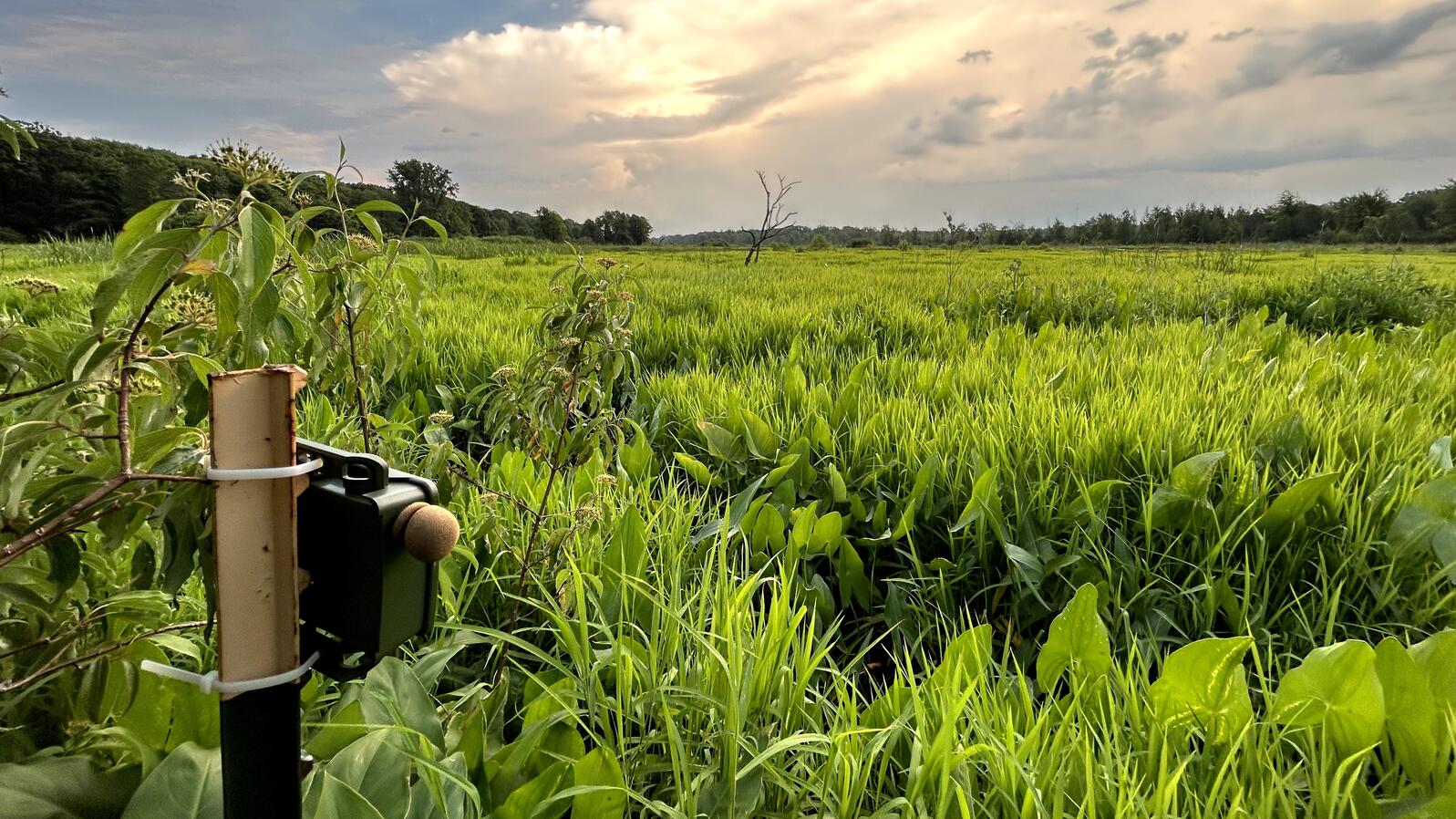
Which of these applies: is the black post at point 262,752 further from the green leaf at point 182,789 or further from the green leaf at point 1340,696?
the green leaf at point 1340,696

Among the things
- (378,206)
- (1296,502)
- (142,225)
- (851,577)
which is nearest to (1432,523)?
(1296,502)

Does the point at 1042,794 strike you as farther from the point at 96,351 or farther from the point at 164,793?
the point at 96,351

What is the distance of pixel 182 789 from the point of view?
80 cm

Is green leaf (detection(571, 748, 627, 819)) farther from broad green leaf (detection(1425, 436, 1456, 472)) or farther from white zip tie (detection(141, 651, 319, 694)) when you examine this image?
broad green leaf (detection(1425, 436, 1456, 472))

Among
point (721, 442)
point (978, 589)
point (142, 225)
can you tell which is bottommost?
point (978, 589)

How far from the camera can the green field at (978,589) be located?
3.52 feet

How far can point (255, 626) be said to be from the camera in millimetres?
606

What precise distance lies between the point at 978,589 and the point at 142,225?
198 cm

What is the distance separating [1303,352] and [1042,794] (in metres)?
3.66

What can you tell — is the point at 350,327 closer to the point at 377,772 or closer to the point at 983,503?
the point at 377,772

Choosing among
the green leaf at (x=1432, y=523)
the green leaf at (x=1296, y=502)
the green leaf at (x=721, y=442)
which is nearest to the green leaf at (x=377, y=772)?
the green leaf at (x=721, y=442)

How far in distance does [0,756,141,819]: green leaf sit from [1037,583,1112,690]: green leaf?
53.4 inches

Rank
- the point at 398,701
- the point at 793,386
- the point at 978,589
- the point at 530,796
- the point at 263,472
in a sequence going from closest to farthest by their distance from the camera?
the point at 263,472, the point at 530,796, the point at 398,701, the point at 978,589, the point at 793,386

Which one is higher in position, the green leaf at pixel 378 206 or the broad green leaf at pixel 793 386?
the green leaf at pixel 378 206
